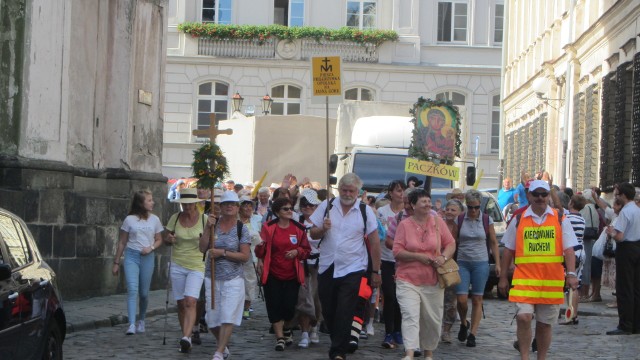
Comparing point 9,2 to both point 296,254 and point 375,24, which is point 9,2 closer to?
point 296,254

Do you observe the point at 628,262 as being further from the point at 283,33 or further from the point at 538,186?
the point at 283,33

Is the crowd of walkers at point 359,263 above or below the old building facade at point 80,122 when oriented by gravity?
below

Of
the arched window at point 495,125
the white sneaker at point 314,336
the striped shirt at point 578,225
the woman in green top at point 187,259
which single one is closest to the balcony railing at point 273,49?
the arched window at point 495,125

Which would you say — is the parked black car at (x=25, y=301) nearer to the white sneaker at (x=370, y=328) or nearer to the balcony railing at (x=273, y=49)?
the white sneaker at (x=370, y=328)

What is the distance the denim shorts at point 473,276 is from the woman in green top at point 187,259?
3.00 m

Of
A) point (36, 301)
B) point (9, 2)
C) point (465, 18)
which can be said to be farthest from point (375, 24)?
point (36, 301)

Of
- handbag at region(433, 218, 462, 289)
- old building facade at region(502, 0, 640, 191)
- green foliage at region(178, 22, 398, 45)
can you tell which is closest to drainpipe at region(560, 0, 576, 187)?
old building facade at region(502, 0, 640, 191)

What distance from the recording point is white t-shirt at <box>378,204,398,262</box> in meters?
16.0

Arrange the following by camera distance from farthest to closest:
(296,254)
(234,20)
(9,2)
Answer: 1. (234,20)
2. (9,2)
3. (296,254)

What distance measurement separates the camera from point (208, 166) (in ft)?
48.1

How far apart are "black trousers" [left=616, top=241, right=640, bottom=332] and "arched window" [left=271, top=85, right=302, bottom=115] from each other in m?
34.1

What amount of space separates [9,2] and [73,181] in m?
2.74

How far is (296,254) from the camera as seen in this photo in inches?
582

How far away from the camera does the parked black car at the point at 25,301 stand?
9195 millimetres
